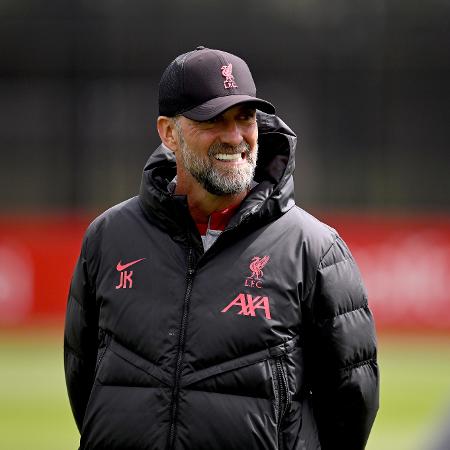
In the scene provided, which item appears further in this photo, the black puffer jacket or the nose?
the nose

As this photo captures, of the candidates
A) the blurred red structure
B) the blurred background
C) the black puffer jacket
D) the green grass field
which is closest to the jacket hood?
the black puffer jacket

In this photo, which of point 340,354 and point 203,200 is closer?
point 340,354

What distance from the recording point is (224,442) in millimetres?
3480

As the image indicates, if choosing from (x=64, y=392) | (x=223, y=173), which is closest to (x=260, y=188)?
(x=223, y=173)

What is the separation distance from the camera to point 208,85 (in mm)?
3756

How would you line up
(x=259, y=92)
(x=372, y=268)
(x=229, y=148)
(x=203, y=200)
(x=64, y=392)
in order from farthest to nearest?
(x=259, y=92)
(x=372, y=268)
(x=64, y=392)
(x=203, y=200)
(x=229, y=148)

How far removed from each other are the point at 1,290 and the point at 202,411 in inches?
441

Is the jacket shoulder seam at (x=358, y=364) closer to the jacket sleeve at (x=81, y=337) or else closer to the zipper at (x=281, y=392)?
the zipper at (x=281, y=392)

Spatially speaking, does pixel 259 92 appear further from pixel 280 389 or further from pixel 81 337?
pixel 280 389

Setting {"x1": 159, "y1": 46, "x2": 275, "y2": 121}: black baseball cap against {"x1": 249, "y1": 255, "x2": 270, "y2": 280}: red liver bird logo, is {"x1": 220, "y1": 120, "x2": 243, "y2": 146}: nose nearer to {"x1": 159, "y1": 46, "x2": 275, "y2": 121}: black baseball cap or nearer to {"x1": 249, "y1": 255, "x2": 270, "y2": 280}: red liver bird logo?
{"x1": 159, "y1": 46, "x2": 275, "y2": 121}: black baseball cap

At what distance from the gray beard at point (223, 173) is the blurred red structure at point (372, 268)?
10.4 metres

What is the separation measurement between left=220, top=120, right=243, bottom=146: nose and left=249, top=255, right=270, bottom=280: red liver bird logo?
14.3 inches

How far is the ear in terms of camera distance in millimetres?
3924

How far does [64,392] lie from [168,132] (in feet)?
25.4
